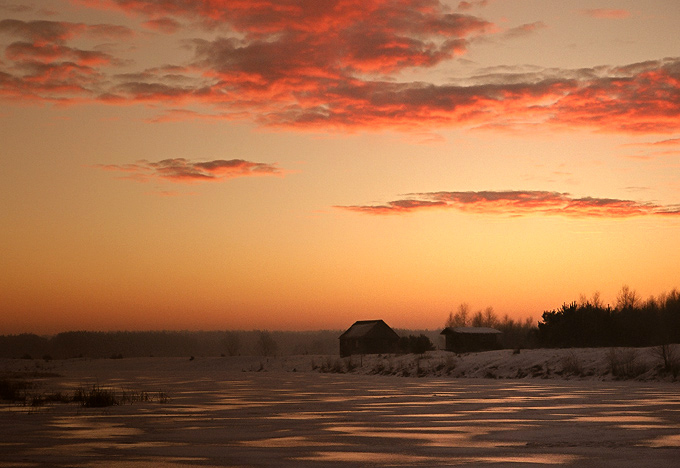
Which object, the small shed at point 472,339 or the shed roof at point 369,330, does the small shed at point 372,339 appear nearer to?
the shed roof at point 369,330

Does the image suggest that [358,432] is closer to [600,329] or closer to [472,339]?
[600,329]

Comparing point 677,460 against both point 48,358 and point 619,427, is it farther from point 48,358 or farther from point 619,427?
point 48,358

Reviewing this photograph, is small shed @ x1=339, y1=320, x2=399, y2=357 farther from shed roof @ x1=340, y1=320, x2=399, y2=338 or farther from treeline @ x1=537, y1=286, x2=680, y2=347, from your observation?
treeline @ x1=537, y1=286, x2=680, y2=347

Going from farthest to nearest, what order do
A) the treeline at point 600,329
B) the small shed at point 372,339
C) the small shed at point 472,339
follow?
the small shed at point 372,339, the small shed at point 472,339, the treeline at point 600,329

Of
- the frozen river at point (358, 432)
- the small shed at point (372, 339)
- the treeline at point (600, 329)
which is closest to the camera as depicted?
the frozen river at point (358, 432)

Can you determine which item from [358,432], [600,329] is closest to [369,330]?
[600,329]

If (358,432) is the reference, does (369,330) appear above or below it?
above

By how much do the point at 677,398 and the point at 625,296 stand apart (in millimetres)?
93392

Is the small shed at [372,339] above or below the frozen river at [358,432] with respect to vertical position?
above

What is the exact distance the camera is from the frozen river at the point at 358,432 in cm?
1393

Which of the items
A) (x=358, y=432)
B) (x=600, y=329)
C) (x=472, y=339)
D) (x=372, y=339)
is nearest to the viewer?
(x=358, y=432)

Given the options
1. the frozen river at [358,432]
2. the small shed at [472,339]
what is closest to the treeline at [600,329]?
the small shed at [472,339]

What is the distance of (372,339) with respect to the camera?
8981 centimetres

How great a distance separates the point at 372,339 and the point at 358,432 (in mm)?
72025
